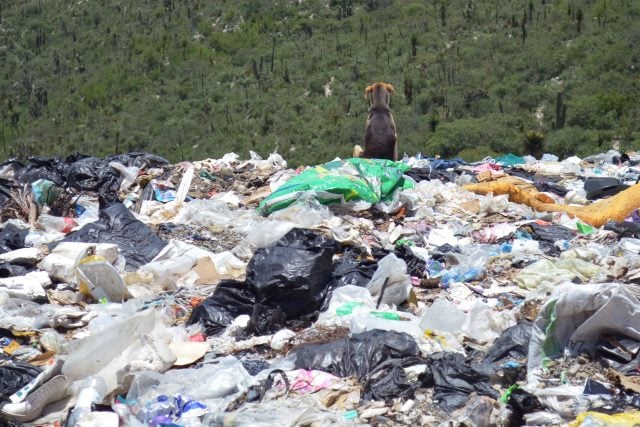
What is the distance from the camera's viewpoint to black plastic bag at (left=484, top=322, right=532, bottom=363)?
4352 mm

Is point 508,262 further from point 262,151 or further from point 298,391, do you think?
point 262,151

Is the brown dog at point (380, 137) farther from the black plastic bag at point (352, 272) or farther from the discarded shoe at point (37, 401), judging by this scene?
the discarded shoe at point (37, 401)

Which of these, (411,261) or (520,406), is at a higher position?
(520,406)

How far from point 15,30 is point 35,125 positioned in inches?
332

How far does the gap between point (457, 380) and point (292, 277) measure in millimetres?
1753

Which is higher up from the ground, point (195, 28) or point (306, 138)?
point (195, 28)

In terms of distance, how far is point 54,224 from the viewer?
26.0 ft

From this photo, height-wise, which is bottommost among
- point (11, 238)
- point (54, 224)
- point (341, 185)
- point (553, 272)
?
point (54, 224)

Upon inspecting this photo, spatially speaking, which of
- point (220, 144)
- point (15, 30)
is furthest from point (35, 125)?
point (220, 144)

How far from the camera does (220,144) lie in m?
34.1

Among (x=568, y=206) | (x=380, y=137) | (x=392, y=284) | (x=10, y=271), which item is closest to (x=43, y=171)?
(x=10, y=271)

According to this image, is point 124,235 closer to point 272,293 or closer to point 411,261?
point 272,293

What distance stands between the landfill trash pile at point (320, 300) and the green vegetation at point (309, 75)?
46.1 feet

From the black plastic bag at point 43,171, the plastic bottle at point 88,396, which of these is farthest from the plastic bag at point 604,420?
the black plastic bag at point 43,171
